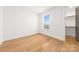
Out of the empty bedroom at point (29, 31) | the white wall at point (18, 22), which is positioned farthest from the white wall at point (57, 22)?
the white wall at point (18, 22)

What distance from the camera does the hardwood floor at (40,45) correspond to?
4.48ft

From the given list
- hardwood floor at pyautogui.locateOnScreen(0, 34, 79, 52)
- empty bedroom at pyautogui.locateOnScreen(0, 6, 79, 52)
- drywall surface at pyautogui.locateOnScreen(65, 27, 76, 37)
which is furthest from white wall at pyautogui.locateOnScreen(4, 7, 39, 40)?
drywall surface at pyautogui.locateOnScreen(65, 27, 76, 37)

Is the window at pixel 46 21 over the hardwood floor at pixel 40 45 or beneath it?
over

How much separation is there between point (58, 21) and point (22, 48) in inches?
26.0

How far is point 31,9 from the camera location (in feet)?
4.58

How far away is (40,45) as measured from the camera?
139cm

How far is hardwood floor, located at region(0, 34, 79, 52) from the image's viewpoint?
1.37 m

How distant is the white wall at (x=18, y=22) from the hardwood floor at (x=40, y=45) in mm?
103

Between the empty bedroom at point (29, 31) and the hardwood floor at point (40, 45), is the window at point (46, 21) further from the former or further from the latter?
the hardwood floor at point (40, 45)

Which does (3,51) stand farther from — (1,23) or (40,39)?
(40,39)

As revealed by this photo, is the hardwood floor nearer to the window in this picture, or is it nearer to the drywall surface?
the drywall surface

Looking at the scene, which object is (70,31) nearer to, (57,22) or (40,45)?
(57,22)
